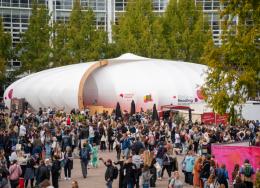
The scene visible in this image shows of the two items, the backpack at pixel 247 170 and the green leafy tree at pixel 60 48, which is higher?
the green leafy tree at pixel 60 48

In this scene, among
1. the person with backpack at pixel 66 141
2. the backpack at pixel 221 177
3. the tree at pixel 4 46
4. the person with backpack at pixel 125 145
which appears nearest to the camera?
the backpack at pixel 221 177

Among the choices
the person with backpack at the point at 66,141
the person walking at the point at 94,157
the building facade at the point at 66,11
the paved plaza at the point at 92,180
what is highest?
the building facade at the point at 66,11

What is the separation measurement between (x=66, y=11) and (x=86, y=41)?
78.0 ft

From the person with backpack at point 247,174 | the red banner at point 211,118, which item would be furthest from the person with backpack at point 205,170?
the red banner at point 211,118

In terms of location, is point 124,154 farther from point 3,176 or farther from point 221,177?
point 3,176

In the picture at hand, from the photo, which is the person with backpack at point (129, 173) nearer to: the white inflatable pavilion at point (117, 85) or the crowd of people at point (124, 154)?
the crowd of people at point (124, 154)

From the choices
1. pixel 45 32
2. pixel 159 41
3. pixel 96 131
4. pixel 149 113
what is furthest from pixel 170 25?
pixel 96 131

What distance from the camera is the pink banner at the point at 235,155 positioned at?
2395 cm

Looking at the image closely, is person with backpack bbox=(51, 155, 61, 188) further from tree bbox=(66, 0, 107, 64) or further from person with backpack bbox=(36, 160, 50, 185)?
tree bbox=(66, 0, 107, 64)

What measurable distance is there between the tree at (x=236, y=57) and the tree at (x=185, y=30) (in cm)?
4464

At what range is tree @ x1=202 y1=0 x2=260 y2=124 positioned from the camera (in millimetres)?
21875

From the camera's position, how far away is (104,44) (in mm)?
68500

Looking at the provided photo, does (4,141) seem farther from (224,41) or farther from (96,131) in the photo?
(224,41)

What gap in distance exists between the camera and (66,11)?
9125cm
